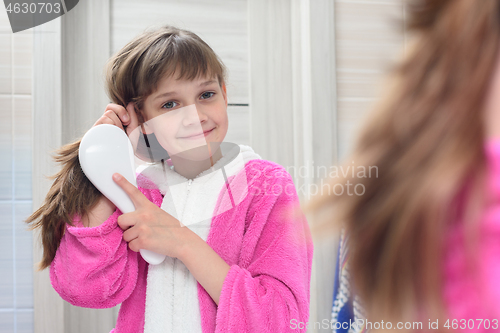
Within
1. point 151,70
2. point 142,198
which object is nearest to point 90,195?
point 142,198

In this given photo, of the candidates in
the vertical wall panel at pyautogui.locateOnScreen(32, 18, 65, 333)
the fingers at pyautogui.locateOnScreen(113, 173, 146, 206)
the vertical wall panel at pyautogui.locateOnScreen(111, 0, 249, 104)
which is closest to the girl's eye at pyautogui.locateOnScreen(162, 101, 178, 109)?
the fingers at pyautogui.locateOnScreen(113, 173, 146, 206)

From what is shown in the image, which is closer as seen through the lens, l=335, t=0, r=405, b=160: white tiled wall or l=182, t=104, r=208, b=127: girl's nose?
l=182, t=104, r=208, b=127: girl's nose

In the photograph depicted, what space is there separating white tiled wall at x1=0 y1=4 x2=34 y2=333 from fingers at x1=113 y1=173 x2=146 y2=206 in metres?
0.40

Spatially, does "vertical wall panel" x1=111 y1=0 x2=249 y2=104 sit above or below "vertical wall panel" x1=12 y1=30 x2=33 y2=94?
above

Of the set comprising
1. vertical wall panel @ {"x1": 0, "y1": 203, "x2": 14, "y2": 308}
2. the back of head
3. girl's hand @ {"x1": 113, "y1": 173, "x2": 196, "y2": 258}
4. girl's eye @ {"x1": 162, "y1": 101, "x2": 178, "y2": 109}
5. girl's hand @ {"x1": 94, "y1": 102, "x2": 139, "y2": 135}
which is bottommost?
vertical wall panel @ {"x1": 0, "y1": 203, "x2": 14, "y2": 308}

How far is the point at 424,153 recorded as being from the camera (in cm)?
13

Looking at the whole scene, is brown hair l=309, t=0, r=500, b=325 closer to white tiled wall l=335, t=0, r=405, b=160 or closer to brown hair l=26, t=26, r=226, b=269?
brown hair l=26, t=26, r=226, b=269

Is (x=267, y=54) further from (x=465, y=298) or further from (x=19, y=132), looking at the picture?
(x=465, y=298)

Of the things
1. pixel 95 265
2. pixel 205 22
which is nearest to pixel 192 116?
pixel 95 265

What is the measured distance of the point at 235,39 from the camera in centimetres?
69

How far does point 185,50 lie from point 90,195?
222 mm

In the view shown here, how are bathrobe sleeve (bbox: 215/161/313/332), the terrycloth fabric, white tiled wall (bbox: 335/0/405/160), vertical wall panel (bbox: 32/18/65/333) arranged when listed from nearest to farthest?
the terrycloth fabric < bathrobe sleeve (bbox: 215/161/313/332) < vertical wall panel (bbox: 32/18/65/333) < white tiled wall (bbox: 335/0/405/160)

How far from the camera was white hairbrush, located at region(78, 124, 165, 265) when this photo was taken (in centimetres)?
41

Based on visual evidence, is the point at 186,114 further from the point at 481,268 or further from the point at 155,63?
the point at 481,268
